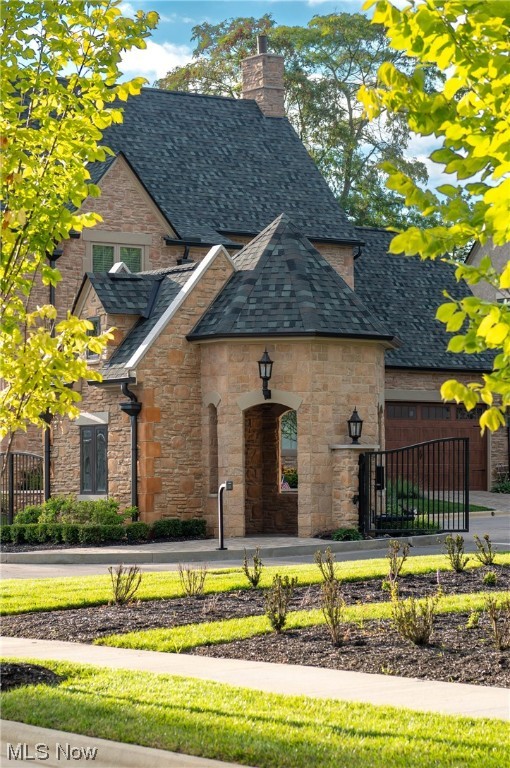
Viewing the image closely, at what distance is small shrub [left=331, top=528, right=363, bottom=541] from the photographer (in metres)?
24.3

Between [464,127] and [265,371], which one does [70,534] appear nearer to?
[265,371]

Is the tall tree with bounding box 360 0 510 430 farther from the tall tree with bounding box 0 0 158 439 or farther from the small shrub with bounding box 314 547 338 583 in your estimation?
the small shrub with bounding box 314 547 338 583

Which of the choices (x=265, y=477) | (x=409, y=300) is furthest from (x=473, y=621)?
(x=409, y=300)

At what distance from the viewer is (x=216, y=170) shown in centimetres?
3672

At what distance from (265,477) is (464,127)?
22173mm

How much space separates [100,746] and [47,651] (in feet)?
12.6

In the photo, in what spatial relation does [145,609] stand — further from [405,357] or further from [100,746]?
[405,357]

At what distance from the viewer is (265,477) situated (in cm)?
2847

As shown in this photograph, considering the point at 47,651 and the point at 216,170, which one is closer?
the point at 47,651

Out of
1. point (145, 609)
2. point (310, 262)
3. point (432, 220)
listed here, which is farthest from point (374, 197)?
point (145, 609)

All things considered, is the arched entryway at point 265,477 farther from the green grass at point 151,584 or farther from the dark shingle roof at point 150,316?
the green grass at point 151,584

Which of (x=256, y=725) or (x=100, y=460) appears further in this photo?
(x=100, y=460)

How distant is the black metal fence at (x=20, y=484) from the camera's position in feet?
93.4

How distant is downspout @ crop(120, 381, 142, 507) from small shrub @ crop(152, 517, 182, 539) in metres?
0.75
